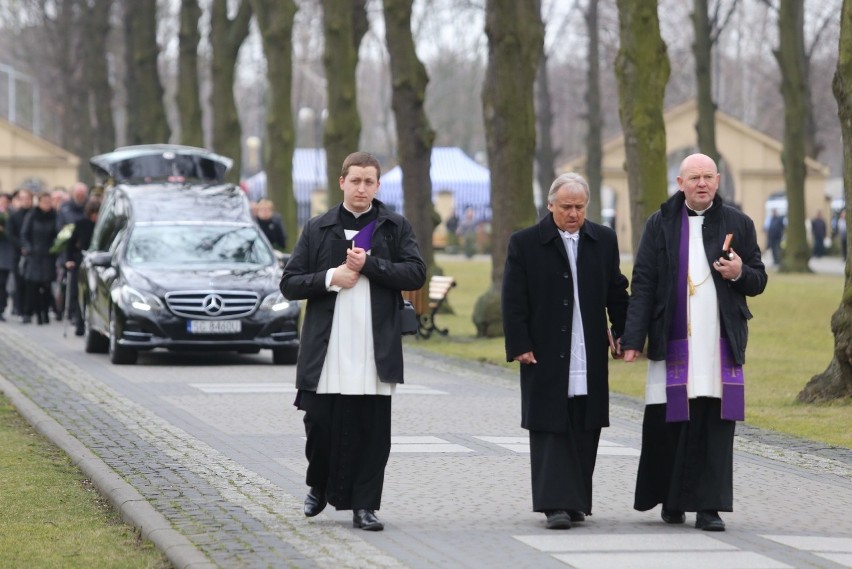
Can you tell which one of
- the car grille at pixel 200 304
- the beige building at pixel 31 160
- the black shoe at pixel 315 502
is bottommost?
the black shoe at pixel 315 502

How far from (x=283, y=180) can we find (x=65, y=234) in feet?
29.6

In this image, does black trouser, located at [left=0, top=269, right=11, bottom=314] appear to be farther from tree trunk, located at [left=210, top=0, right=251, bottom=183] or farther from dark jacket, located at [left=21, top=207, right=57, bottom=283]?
tree trunk, located at [left=210, top=0, right=251, bottom=183]

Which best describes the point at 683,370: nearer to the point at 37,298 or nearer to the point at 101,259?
the point at 101,259

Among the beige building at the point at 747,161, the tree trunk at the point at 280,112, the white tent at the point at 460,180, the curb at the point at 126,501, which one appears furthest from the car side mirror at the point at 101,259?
the beige building at the point at 747,161

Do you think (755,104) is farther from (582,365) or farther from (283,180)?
(582,365)

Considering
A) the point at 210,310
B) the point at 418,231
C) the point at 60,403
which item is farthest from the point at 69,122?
the point at 60,403

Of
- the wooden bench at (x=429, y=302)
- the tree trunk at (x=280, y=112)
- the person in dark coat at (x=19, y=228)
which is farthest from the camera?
the tree trunk at (x=280, y=112)

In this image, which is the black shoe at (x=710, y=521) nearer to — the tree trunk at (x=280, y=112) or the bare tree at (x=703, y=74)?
the tree trunk at (x=280, y=112)

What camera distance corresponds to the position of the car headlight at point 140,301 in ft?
64.1

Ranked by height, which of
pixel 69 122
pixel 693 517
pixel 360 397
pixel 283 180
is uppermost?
pixel 69 122

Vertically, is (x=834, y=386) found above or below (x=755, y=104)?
below

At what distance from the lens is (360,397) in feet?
29.0

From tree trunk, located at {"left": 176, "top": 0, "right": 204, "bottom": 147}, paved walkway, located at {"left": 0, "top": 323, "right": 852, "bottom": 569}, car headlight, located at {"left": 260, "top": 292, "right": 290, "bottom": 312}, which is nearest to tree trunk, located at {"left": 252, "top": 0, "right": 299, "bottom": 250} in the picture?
tree trunk, located at {"left": 176, "top": 0, "right": 204, "bottom": 147}

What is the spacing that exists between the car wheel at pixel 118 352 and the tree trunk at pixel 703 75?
24884mm
